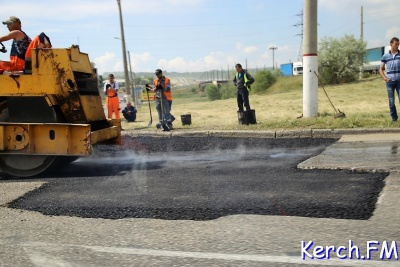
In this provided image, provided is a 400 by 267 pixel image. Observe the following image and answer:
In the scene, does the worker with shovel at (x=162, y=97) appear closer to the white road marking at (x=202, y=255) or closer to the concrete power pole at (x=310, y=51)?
the concrete power pole at (x=310, y=51)

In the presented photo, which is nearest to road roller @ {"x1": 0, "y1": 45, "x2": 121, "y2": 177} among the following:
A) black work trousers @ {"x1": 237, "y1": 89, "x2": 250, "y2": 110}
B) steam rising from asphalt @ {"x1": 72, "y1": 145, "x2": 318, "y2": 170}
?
steam rising from asphalt @ {"x1": 72, "y1": 145, "x2": 318, "y2": 170}

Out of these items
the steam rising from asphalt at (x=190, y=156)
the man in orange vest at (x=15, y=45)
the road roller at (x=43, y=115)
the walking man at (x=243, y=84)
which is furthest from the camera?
the walking man at (x=243, y=84)

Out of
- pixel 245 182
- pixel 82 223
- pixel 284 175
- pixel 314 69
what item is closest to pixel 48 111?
pixel 82 223

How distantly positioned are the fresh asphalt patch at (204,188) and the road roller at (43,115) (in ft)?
1.39

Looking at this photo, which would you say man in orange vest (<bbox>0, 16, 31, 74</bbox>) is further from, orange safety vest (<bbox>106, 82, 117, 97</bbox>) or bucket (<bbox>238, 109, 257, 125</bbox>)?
orange safety vest (<bbox>106, 82, 117, 97</bbox>)

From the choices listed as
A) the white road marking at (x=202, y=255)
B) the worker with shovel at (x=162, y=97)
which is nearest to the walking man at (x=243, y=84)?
the worker with shovel at (x=162, y=97)

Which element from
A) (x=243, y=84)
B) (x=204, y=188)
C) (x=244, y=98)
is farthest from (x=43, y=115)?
(x=243, y=84)

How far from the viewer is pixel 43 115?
6.50 m

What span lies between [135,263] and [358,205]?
2.34 meters

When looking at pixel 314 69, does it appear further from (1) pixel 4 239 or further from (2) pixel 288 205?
(1) pixel 4 239

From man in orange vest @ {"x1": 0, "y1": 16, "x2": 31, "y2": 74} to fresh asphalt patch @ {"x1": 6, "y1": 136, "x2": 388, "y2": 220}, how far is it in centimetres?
178

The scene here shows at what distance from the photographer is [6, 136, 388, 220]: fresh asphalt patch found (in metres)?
4.37

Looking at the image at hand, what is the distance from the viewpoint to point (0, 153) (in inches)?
254

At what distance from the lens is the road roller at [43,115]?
20.5 ft
